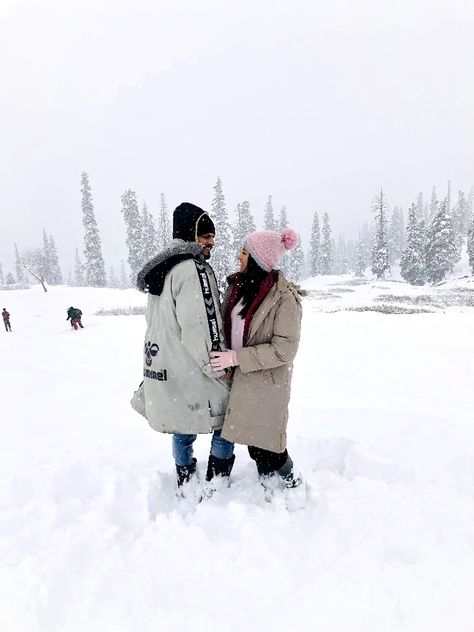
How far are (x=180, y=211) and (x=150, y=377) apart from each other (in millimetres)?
1304

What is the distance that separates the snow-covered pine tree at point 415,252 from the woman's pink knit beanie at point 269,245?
56.7 meters

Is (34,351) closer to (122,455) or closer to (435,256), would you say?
(122,455)

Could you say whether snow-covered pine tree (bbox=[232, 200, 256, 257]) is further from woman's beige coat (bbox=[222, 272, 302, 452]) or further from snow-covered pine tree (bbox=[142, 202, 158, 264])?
woman's beige coat (bbox=[222, 272, 302, 452])

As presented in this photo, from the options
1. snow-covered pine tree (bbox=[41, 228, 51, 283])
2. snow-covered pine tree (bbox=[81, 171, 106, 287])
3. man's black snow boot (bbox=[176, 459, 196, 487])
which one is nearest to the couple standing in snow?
man's black snow boot (bbox=[176, 459, 196, 487])

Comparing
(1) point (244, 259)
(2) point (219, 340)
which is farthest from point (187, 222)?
(2) point (219, 340)

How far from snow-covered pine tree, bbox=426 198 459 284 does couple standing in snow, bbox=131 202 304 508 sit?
171 feet

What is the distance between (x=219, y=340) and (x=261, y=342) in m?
0.31

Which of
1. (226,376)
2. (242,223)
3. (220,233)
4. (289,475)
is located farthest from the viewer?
(242,223)

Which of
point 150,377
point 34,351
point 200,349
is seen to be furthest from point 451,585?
point 34,351

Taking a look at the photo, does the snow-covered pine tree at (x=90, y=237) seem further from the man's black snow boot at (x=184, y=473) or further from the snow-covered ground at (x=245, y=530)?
the man's black snow boot at (x=184, y=473)

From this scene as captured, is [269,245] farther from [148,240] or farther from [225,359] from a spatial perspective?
[148,240]

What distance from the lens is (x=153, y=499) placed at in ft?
10.5

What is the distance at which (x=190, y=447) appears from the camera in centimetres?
322

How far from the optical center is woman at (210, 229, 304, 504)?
2631 millimetres
